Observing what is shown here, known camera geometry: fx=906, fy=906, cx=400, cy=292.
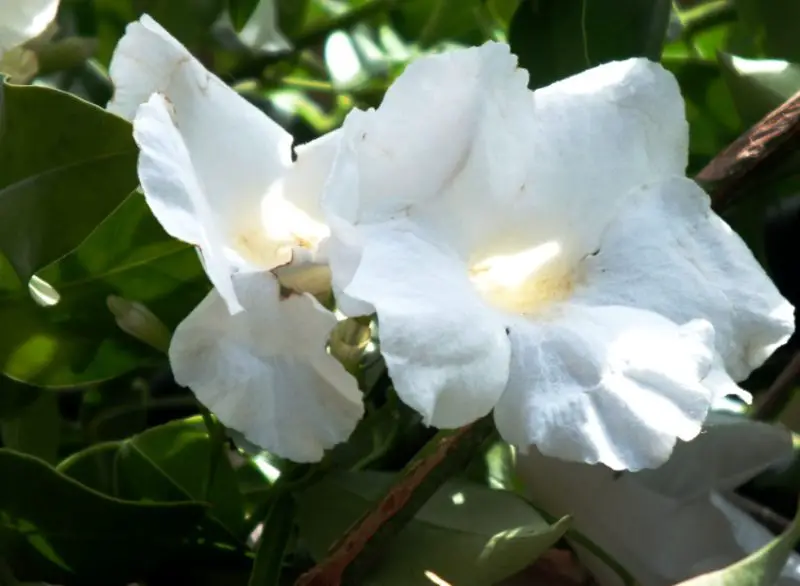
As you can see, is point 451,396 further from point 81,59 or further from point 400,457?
point 81,59

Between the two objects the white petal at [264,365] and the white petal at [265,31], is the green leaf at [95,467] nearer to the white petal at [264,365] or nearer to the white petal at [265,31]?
the white petal at [264,365]

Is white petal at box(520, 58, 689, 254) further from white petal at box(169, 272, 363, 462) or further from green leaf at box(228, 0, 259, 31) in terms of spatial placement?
green leaf at box(228, 0, 259, 31)

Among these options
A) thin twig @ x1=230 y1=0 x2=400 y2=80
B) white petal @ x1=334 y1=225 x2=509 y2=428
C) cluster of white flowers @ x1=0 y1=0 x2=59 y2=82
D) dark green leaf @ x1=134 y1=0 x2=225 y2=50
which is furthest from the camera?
thin twig @ x1=230 y1=0 x2=400 y2=80

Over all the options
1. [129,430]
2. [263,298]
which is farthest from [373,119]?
[129,430]

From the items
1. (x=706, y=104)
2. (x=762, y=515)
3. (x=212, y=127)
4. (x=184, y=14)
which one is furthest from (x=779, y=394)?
(x=184, y=14)

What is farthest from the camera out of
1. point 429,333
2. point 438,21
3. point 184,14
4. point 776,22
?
point 438,21

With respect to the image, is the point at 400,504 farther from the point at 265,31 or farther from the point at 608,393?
the point at 265,31

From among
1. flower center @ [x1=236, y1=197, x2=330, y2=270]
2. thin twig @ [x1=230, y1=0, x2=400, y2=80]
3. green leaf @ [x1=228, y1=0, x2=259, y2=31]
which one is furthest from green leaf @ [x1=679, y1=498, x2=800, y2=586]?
thin twig @ [x1=230, y1=0, x2=400, y2=80]
